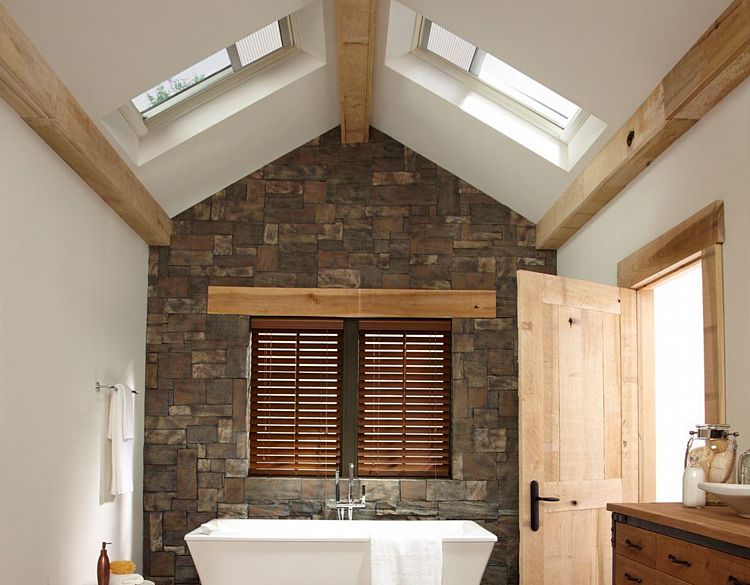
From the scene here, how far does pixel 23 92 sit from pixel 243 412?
3.21 m

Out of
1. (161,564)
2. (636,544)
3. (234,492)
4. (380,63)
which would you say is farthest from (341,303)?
(636,544)

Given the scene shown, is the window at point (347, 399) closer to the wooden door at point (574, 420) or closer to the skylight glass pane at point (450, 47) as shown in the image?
the wooden door at point (574, 420)

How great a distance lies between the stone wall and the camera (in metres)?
6.19

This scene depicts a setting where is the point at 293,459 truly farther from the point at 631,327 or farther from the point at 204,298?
the point at 631,327

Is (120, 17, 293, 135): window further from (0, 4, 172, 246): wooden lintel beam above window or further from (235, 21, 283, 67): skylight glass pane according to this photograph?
(0, 4, 172, 246): wooden lintel beam above window

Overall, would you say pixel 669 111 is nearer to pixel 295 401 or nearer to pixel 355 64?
pixel 355 64

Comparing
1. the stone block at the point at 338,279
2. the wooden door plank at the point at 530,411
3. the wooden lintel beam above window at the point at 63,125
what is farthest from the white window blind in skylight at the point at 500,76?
the wooden lintel beam above window at the point at 63,125

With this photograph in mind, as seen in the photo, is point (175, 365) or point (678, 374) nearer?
point (678, 374)

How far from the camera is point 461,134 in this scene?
568 cm

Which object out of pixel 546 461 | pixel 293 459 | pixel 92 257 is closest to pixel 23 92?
pixel 92 257

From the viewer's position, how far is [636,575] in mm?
3047

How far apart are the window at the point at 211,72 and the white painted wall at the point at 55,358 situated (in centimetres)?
55

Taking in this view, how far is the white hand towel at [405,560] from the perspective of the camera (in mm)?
5242

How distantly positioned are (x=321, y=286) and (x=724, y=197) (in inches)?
134
